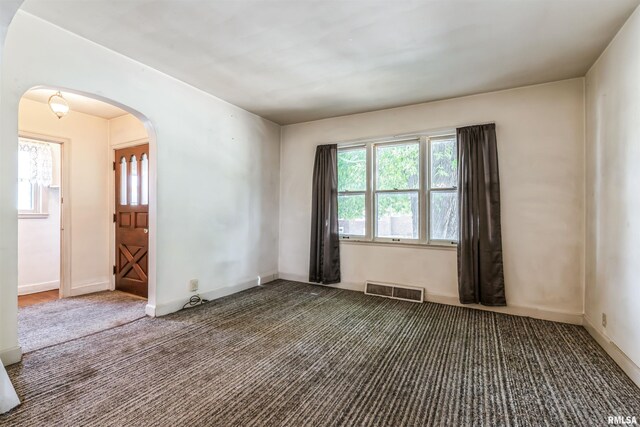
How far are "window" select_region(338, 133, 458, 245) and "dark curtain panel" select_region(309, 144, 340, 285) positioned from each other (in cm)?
15

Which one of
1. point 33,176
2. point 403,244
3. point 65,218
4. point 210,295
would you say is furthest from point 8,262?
point 403,244

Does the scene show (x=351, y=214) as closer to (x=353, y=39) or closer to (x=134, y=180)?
(x=353, y=39)

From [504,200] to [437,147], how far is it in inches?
41.9

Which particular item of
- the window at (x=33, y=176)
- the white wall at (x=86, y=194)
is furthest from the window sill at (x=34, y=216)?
the white wall at (x=86, y=194)

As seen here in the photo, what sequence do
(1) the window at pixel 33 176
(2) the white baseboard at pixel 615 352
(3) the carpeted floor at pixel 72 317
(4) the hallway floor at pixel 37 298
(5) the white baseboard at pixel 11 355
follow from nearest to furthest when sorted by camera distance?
(2) the white baseboard at pixel 615 352 → (5) the white baseboard at pixel 11 355 → (3) the carpeted floor at pixel 72 317 → (4) the hallway floor at pixel 37 298 → (1) the window at pixel 33 176

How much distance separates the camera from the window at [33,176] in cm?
427

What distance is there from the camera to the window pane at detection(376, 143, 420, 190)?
410 centimetres

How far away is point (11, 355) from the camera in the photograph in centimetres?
221

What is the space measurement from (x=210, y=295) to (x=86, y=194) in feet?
7.95

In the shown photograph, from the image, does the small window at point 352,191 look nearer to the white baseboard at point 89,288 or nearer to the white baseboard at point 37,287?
the white baseboard at point 89,288

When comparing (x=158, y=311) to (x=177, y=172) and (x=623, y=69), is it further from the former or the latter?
(x=623, y=69)

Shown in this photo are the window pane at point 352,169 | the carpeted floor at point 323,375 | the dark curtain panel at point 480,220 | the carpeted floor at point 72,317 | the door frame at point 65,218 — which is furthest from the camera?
the window pane at point 352,169

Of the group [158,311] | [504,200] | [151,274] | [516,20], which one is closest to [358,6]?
[516,20]

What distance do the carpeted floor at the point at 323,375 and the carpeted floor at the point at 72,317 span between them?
255 mm
